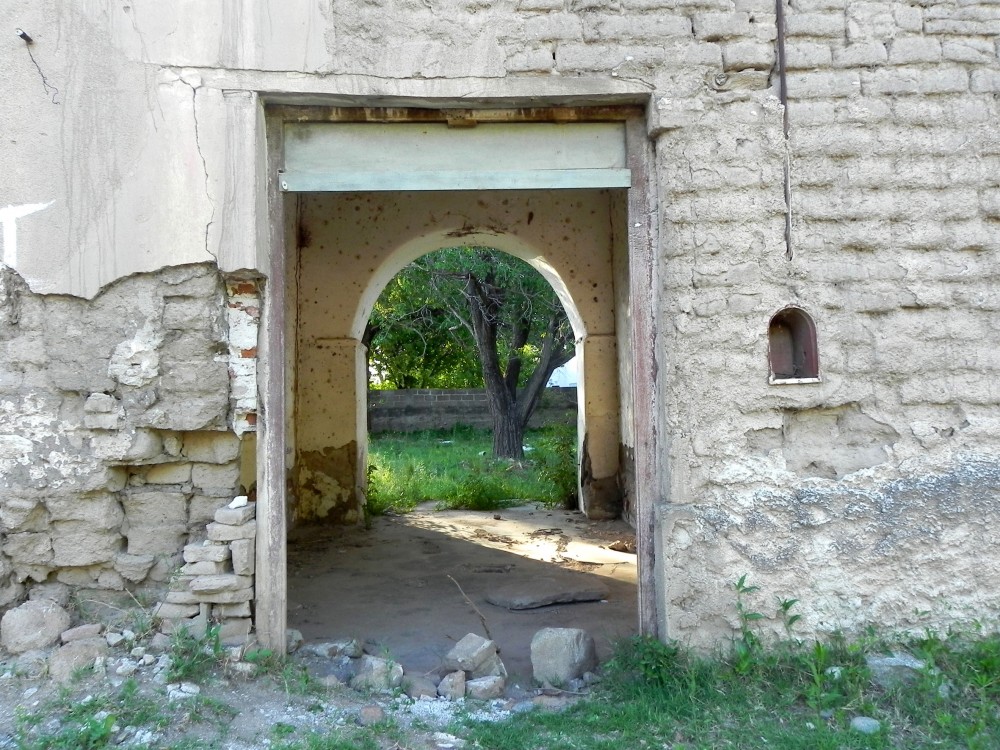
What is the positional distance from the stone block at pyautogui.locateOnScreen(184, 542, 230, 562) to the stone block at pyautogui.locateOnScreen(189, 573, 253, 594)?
7 cm

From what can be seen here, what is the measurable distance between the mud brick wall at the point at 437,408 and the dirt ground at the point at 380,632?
9.49 meters

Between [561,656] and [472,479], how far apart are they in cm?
547

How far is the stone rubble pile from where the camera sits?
3328 millimetres

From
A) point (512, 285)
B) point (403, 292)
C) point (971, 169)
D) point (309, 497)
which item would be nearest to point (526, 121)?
point (971, 169)

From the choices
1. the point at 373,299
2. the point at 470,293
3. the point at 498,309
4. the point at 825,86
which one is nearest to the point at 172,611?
the point at 825,86

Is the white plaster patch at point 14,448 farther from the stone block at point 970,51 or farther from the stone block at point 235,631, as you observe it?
the stone block at point 970,51

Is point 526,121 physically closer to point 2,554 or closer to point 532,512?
point 2,554

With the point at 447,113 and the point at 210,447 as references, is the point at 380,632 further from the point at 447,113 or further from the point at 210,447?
the point at 447,113

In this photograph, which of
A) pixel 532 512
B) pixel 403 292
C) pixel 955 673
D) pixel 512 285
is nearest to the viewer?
pixel 955 673


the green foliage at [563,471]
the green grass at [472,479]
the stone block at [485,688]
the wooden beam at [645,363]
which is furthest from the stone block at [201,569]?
the green foliage at [563,471]

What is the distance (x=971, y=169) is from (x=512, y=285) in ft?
27.0

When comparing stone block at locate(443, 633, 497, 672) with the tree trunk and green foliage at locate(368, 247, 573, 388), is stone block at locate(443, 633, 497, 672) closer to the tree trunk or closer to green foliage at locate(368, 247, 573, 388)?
green foliage at locate(368, 247, 573, 388)

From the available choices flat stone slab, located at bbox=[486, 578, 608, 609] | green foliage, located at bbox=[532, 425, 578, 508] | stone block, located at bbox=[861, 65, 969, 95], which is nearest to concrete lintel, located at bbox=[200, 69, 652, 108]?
stone block, located at bbox=[861, 65, 969, 95]

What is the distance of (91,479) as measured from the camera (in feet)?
10.9
